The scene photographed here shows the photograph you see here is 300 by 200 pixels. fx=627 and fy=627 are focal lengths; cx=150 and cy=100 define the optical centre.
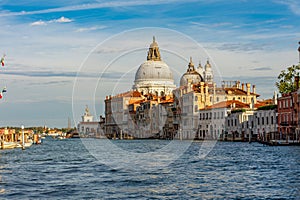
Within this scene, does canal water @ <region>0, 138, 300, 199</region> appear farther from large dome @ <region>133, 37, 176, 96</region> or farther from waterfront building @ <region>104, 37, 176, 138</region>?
large dome @ <region>133, 37, 176, 96</region>

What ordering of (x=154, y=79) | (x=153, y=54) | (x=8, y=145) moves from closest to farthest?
1. (x=8, y=145)
2. (x=154, y=79)
3. (x=153, y=54)

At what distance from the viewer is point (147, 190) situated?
71.7ft

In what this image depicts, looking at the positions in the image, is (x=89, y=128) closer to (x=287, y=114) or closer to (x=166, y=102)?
(x=166, y=102)

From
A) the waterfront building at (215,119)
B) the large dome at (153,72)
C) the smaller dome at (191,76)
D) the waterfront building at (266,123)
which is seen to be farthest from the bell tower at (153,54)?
the waterfront building at (266,123)

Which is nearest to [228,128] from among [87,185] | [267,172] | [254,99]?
[254,99]

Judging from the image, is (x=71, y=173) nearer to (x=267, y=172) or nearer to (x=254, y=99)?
(x=267, y=172)

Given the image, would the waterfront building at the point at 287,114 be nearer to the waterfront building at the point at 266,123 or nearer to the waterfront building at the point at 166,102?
the waterfront building at the point at 266,123

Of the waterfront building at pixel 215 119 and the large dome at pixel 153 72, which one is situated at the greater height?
the large dome at pixel 153 72

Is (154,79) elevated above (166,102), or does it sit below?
Result: above

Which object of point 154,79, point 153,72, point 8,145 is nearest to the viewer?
point 8,145

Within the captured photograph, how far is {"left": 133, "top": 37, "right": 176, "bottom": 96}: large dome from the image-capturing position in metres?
150

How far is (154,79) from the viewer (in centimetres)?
15125

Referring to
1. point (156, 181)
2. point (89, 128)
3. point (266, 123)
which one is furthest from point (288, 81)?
point (89, 128)

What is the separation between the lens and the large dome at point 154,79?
15012 centimetres
